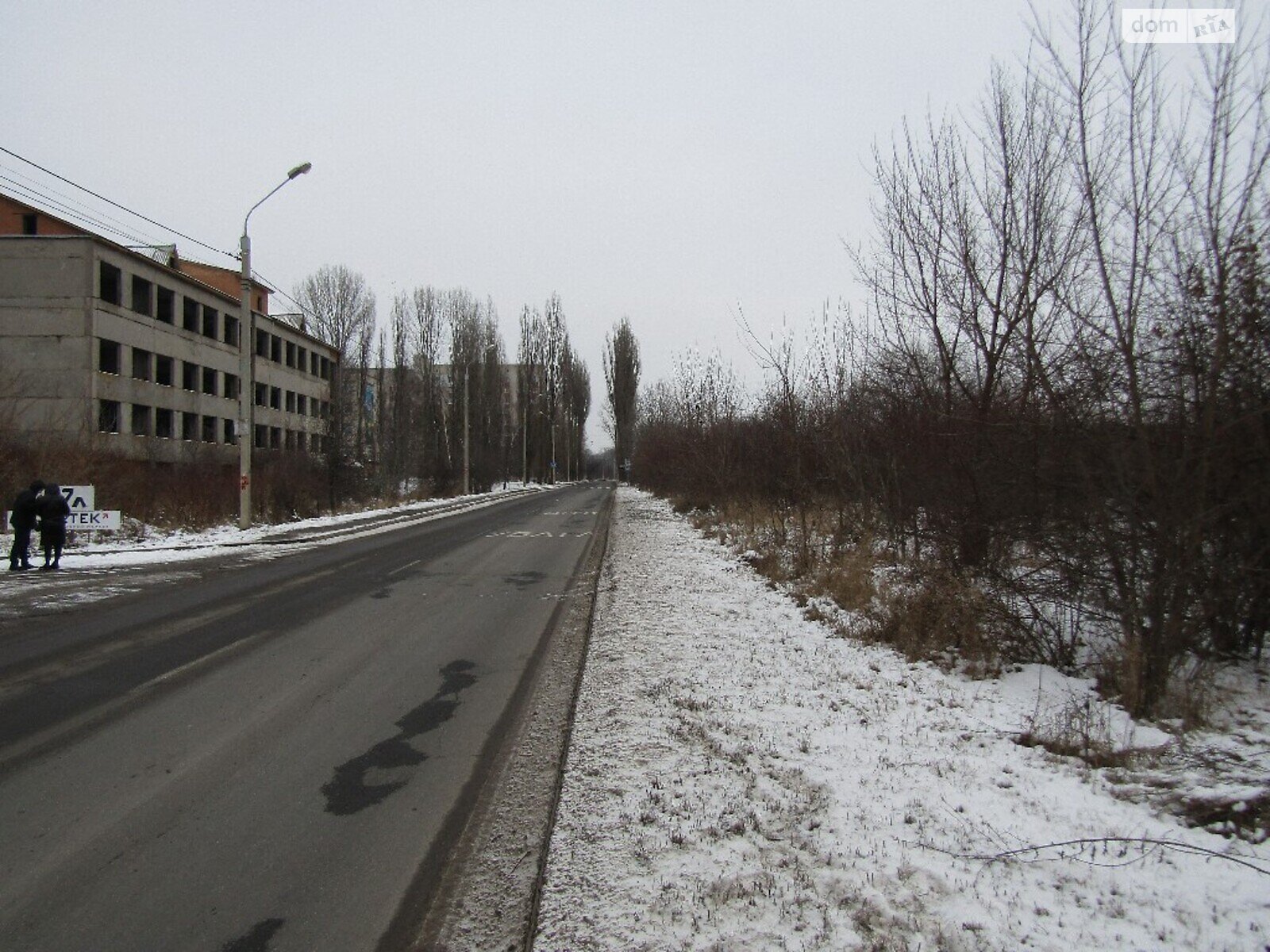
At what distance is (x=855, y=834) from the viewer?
3.75 m

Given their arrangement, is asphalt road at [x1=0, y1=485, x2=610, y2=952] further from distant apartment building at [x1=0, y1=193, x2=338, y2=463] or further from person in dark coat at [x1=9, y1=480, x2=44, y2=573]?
distant apartment building at [x1=0, y1=193, x2=338, y2=463]

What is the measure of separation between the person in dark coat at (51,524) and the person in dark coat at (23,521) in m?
0.16

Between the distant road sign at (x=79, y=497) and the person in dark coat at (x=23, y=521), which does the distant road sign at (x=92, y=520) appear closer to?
the distant road sign at (x=79, y=497)

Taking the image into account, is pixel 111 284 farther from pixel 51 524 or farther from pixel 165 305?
pixel 51 524

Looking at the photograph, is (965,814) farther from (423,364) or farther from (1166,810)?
(423,364)

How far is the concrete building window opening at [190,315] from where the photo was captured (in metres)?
47.1

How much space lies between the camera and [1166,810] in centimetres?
388

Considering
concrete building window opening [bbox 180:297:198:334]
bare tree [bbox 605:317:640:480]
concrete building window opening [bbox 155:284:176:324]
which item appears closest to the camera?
concrete building window opening [bbox 155:284:176:324]

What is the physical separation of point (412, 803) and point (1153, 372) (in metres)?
5.79

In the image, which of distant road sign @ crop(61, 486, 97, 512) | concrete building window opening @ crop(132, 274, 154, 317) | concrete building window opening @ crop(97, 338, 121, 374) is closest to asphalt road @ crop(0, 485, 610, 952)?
distant road sign @ crop(61, 486, 97, 512)

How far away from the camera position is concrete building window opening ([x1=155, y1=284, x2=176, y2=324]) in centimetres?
4384

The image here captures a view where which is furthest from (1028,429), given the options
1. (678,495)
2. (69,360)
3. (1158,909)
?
(69,360)

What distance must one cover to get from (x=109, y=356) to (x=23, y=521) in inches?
1216

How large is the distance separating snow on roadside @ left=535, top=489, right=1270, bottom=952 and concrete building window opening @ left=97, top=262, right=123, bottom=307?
1696 inches
